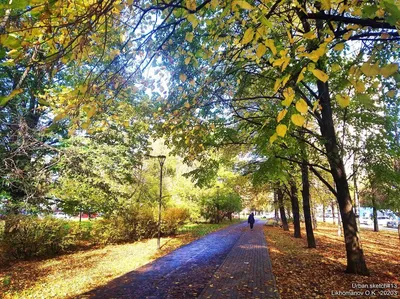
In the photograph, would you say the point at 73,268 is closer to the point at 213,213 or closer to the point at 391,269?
the point at 391,269

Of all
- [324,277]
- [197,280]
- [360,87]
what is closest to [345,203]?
[324,277]

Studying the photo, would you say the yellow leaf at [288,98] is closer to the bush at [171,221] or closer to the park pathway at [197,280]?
the park pathway at [197,280]

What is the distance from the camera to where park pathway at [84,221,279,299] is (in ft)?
20.8

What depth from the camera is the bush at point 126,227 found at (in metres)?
15.8

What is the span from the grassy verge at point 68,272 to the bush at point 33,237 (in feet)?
1.96

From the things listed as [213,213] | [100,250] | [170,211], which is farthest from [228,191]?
[100,250]

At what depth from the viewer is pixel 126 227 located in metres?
16.8

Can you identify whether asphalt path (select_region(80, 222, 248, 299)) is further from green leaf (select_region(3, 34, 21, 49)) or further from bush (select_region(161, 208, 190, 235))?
bush (select_region(161, 208, 190, 235))

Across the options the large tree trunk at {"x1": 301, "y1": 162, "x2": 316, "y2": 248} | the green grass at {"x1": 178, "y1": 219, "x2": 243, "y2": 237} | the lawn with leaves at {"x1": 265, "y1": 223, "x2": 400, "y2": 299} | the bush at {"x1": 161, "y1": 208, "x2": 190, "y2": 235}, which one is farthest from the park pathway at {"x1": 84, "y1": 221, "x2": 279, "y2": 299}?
the green grass at {"x1": 178, "y1": 219, "x2": 243, "y2": 237}

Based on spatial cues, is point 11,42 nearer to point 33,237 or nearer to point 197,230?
point 33,237

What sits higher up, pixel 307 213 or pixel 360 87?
pixel 360 87

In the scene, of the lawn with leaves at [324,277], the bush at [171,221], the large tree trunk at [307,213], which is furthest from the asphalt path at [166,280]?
the bush at [171,221]

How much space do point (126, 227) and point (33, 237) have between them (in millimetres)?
6011

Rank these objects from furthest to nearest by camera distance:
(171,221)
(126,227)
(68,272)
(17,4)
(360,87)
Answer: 1. (171,221)
2. (126,227)
3. (68,272)
4. (360,87)
5. (17,4)
